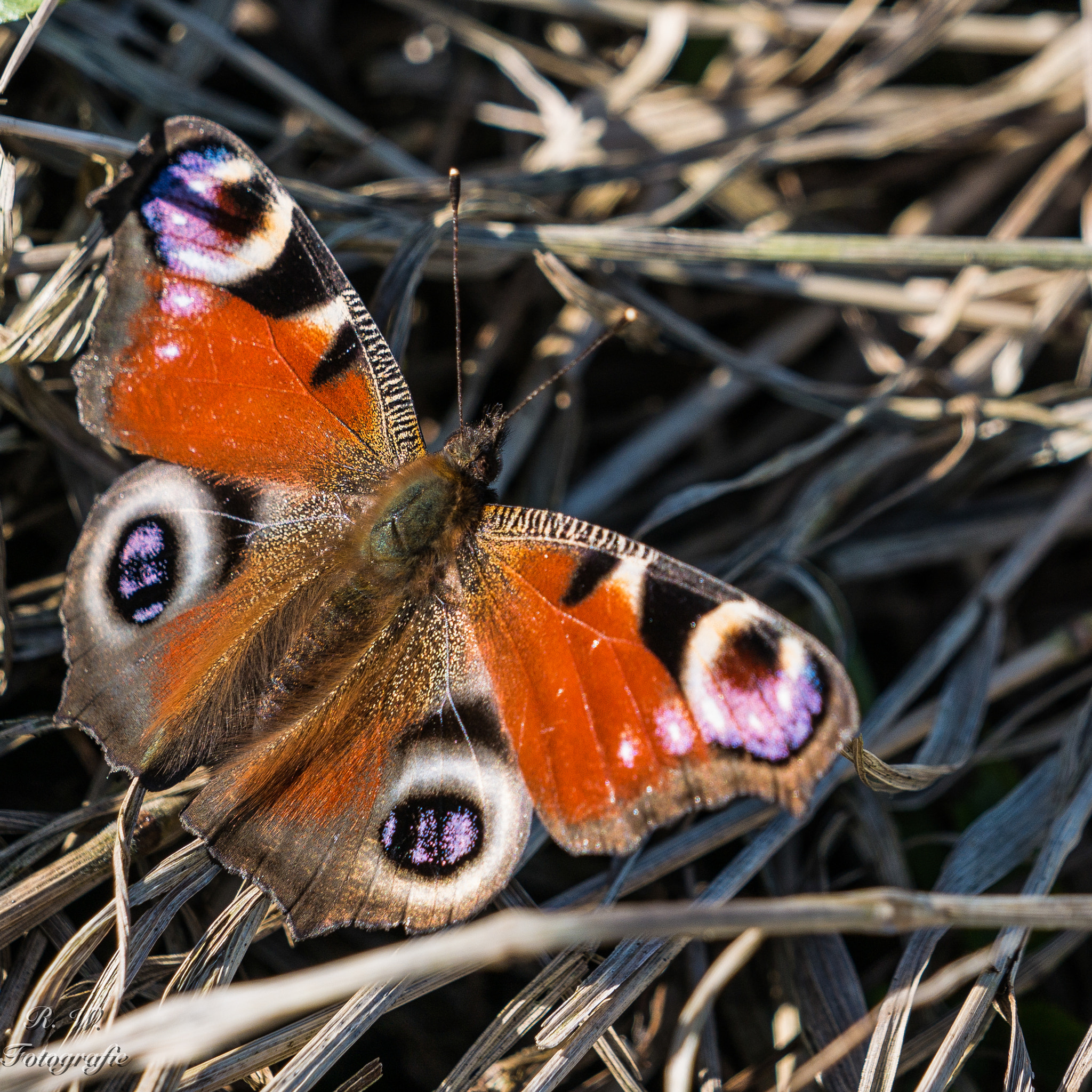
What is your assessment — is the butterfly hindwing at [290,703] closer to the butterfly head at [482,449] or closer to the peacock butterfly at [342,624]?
the peacock butterfly at [342,624]

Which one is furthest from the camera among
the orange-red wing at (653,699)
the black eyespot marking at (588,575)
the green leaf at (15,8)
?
the green leaf at (15,8)

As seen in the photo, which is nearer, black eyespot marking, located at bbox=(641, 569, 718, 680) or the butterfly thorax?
black eyespot marking, located at bbox=(641, 569, 718, 680)

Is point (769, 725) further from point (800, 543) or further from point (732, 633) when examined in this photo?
point (800, 543)

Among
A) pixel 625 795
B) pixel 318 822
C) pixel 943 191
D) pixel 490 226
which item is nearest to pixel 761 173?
pixel 943 191

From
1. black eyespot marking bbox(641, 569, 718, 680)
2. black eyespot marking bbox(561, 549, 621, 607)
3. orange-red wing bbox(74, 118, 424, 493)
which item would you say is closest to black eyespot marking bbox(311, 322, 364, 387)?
orange-red wing bbox(74, 118, 424, 493)

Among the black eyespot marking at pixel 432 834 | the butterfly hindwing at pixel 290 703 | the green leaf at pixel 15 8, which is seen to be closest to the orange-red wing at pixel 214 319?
the butterfly hindwing at pixel 290 703

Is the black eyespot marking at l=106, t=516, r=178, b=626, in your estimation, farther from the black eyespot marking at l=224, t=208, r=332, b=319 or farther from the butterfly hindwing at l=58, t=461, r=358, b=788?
the black eyespot marking at l=224, t=208, r=332, b=319

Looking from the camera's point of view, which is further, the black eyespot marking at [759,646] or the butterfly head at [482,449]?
the butterfly head at [482,449]

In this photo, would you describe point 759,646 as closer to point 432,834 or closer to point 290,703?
point 432,834
